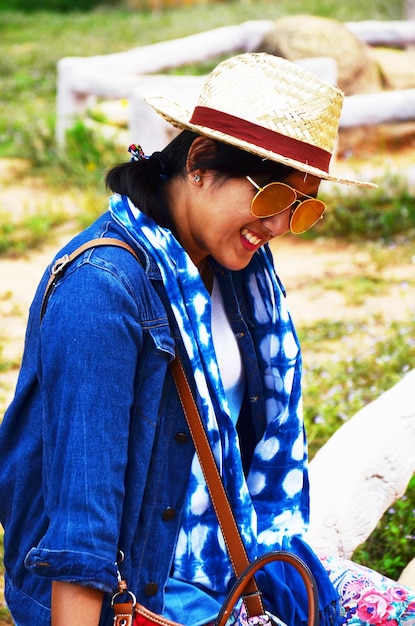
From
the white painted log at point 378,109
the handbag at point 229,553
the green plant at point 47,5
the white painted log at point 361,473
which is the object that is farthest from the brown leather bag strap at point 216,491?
the green plant at point 47,5

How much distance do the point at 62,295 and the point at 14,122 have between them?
8.92 m

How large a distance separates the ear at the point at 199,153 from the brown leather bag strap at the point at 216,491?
0.40 metres


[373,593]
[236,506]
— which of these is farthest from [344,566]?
[236,506]

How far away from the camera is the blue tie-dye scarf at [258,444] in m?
1.91

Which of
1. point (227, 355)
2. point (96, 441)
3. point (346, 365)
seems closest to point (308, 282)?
point (346, 365)

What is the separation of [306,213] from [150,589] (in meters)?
0.85

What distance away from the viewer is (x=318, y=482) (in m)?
2.97

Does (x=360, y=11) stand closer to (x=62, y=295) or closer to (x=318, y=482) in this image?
(x=318, y=482)

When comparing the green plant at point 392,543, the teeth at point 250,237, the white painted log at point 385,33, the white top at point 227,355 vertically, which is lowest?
the green plant at point 392,543

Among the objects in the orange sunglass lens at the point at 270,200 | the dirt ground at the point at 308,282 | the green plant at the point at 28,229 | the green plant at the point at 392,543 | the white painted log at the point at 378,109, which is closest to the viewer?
the orange sunglass lens at the point at 270,200

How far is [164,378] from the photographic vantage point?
6.04ft

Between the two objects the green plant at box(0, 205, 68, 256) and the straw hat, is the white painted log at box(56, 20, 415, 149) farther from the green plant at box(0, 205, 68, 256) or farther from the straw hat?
the straw hat

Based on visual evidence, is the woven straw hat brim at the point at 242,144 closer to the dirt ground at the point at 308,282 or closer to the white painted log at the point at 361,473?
the white painted log at the point at 361,473

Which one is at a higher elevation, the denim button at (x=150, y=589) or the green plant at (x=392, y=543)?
the denim button at (x=150, y=589)
